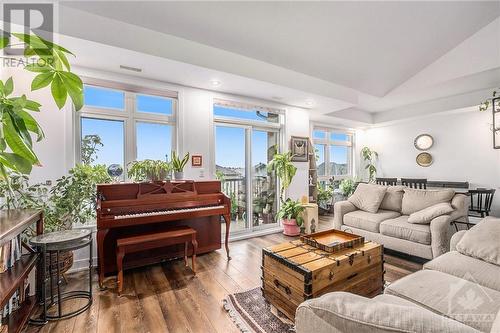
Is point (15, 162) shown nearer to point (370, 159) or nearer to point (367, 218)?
point (367, 218)

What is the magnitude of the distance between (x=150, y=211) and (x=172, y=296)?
975 millimetres

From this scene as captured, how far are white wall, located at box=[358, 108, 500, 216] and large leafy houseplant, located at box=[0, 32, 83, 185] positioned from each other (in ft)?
22.6

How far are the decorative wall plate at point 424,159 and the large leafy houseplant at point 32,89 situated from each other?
7030 mm

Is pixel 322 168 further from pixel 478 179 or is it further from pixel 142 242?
pixel 142 242

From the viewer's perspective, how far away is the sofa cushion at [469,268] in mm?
1564

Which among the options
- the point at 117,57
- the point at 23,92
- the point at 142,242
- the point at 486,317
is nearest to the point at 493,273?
the point at 486,317

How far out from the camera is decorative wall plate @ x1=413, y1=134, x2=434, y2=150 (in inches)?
226

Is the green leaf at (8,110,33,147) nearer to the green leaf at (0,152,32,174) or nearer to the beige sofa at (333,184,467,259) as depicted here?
the green leaf at (0,152,32,174)

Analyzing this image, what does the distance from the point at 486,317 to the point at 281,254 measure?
1250 millimetres

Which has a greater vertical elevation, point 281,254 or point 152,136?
point 152,136

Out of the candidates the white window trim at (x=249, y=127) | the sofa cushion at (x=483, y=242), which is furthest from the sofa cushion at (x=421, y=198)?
the white window trim at (x=249, y=127)

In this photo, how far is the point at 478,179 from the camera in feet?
16.4

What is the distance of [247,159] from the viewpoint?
430 cm

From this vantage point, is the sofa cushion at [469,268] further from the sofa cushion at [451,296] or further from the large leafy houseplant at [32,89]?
the large leafy houseplant at [32,89]
